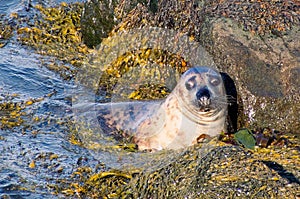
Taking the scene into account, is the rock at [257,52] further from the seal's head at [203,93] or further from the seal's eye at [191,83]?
the seal's eye at [191,83]

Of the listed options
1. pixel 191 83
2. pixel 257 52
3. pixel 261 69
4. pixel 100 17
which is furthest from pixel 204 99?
pixel 100 17

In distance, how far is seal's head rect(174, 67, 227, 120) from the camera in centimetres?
591

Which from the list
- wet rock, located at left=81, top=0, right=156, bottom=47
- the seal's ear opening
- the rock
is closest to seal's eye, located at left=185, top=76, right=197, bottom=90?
the seal's ear opening

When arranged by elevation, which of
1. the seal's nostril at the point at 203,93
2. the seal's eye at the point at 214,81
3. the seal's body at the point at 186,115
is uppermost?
the seal's eye at the point at 214,81

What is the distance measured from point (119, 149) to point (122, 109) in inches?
23.1

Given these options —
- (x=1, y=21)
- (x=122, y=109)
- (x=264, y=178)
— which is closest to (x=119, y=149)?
(x=122, y=109)

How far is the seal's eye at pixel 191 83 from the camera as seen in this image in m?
6.00

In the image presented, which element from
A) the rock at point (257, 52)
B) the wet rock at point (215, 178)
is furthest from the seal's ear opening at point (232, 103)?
the wet rock at point (215, 178)

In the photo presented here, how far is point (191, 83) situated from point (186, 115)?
32 centimetres

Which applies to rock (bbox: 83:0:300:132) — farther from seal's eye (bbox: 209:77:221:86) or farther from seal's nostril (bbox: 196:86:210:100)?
seal's nostril (bbox: 196:86:210:100)

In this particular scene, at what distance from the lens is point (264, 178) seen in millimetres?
4473

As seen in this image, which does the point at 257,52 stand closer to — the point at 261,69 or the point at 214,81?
the point at 261,69

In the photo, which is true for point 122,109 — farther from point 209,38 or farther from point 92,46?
point 92,46

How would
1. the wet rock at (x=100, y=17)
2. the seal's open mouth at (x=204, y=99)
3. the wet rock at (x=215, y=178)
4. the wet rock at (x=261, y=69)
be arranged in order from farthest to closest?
1. the wet rock at (x=100, y=17)
2. the wet rock at (x=261, y=69)
3. the seal's open mouth at (x=204, y=99)
4. the wet rock at (x=215, y=178)
